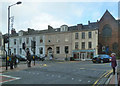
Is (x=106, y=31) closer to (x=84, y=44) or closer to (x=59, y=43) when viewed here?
(x=84, y=44)

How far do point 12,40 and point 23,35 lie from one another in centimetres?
609

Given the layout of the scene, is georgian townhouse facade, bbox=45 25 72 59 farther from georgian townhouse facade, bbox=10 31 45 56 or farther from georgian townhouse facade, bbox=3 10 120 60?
georgian townhouse facade, bbox=10 31 45 56

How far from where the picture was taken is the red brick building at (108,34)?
39.7 metres

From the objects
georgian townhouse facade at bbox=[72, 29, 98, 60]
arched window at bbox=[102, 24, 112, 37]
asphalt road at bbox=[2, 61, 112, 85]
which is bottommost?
asphalt road at bbox=[2, 61, 112, 85]

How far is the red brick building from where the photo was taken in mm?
39656

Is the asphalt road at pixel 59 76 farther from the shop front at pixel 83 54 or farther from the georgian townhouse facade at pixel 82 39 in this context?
the shop front at pixel 83 54

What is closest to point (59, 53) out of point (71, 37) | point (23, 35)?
point (71, 37)

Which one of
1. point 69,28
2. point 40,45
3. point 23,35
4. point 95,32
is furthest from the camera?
point 23,35

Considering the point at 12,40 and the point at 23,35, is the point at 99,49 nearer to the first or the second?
the point at 23,35

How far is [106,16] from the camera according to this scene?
4191cm

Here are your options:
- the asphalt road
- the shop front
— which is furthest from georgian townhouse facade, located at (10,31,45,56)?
the asphalt road

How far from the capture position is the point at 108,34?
134 ft

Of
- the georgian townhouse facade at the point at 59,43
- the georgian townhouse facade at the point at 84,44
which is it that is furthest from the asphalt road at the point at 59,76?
the georgian townhouse facade at the point at 59,43

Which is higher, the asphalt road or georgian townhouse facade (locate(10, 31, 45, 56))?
georgian townhouse facade (locate(10, 31, 45, 56))
